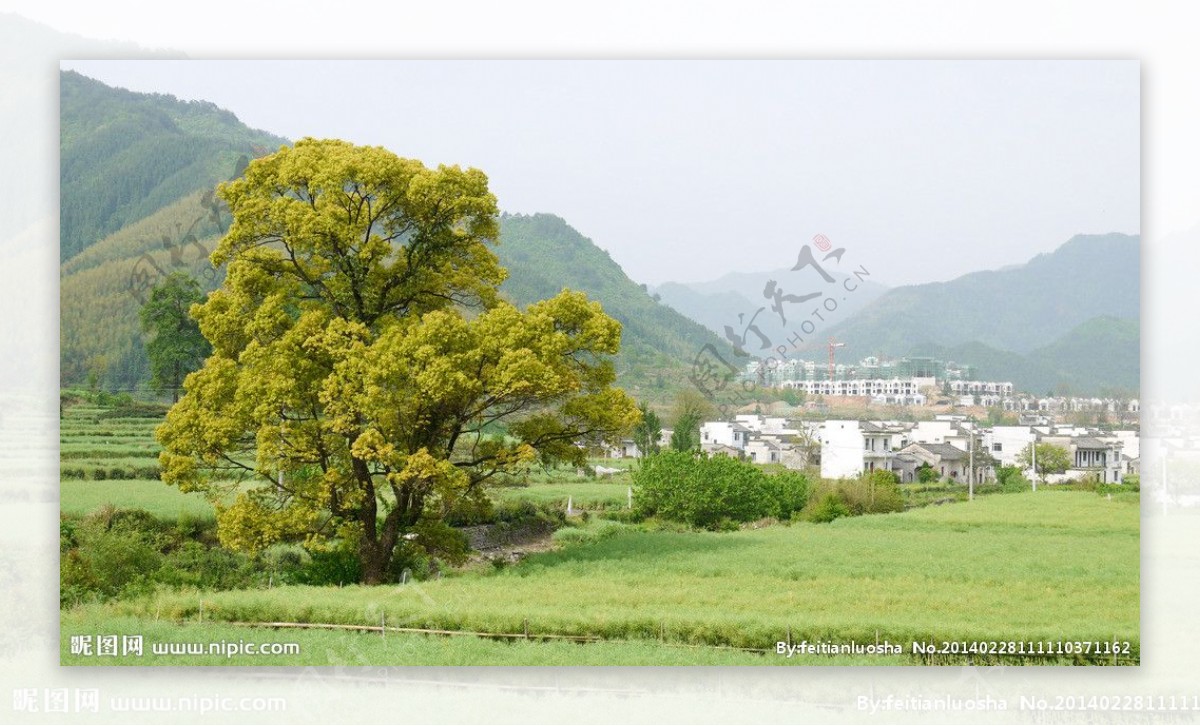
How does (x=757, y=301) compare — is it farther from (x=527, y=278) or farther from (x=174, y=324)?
(x=174, y=324)

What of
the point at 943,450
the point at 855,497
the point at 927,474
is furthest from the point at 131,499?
the point at 943,450

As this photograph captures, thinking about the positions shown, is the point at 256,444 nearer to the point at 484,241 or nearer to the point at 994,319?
the point at 484,241

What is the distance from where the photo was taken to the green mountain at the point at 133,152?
40.8ft

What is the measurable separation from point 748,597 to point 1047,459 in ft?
59.8

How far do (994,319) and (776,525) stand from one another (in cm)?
904

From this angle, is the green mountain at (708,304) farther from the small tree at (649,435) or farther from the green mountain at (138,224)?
the small tree at (649,435)

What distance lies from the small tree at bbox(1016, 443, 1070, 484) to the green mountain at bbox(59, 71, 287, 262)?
20.2 meters

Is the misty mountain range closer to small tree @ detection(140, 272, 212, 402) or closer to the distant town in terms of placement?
small tree @ detection(140, 272, 212, 402)

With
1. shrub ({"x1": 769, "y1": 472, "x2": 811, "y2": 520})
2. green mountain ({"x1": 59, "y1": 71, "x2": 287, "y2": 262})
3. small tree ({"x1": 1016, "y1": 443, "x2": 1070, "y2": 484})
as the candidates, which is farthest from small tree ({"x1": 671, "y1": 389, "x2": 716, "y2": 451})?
green mountain ({"x1": 59, "y1": 71, "x2": 287, "y2": 262})

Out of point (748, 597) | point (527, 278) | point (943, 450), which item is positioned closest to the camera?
point (748, 597)

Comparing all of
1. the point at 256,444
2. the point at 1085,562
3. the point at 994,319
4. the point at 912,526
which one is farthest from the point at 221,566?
the point at 994,319

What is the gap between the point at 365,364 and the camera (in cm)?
1114

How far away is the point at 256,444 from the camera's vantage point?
11.5 meters

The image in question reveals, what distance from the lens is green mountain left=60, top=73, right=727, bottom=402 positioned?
12.5 metres
